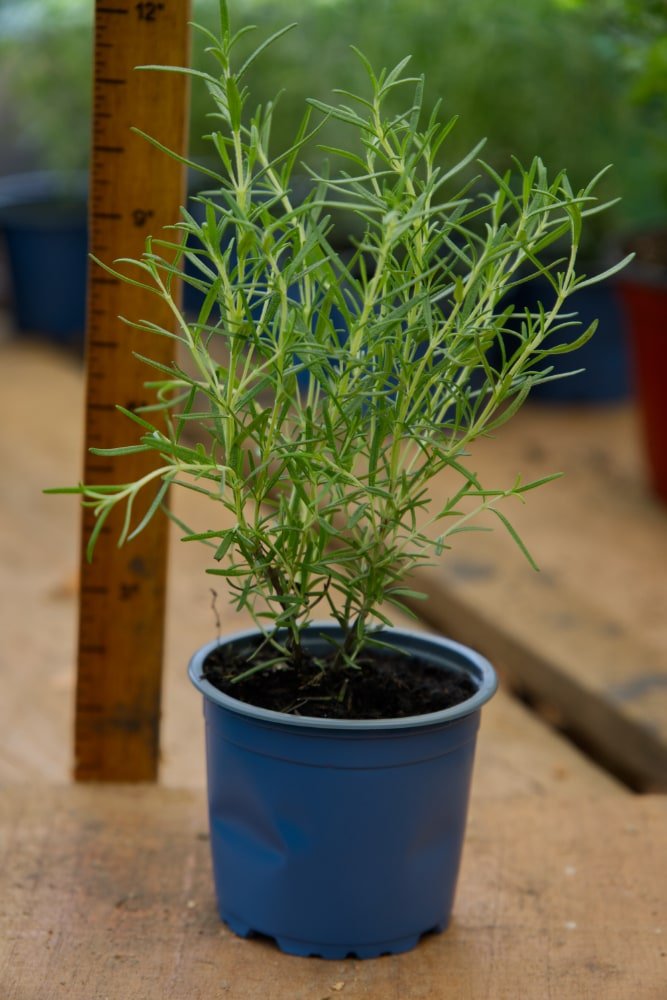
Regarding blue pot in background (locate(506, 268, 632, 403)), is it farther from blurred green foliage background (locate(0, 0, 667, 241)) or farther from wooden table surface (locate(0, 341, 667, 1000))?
wooden table surface (locate(0, 341, 667, 1000))

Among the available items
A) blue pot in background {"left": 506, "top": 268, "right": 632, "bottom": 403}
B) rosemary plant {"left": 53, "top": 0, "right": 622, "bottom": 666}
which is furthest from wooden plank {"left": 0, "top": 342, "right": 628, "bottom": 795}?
blue pot in background {"left": 506, "top": 268, "right": 632, "bottom": 403}

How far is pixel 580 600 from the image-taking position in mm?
2250

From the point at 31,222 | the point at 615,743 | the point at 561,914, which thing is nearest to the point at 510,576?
the point at 615,743

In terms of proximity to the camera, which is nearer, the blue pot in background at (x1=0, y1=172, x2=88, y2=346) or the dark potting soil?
the dark potting soil

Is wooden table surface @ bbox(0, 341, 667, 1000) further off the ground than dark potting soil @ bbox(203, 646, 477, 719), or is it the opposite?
dark potting soil @ bbox(203, 646, 477, 719)

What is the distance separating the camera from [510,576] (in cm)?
235

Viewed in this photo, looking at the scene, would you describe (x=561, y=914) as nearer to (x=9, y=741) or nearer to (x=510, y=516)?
(x=9, y=741)

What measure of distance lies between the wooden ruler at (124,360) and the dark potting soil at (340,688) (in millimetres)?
290

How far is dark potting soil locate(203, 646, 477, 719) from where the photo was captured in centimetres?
112

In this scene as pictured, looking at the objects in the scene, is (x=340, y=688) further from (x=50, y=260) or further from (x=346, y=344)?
(x=50, y=260)

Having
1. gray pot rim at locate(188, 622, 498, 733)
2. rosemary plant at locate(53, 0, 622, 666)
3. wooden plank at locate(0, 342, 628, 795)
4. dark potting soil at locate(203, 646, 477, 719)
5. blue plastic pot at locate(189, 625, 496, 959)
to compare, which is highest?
rosemary plant at locate(53, 0, 622, 666)

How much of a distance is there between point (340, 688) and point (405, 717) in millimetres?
105

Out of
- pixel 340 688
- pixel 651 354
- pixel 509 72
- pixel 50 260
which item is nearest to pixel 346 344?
pixel 340 688

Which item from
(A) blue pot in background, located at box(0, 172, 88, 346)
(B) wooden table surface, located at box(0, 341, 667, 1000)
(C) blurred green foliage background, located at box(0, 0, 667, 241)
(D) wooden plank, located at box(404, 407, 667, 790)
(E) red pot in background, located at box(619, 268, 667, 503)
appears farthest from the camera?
(A) blue pot in background, located at box(0, 172, 88, 346)
